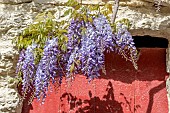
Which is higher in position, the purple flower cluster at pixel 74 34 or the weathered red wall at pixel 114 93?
the purple flower cluster at pixel 74 34

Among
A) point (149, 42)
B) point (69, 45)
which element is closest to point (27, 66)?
point (69, 45)

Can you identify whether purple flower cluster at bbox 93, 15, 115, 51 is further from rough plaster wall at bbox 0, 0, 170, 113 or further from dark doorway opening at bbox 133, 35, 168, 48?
dark doorway opening at bbox 133, 35, 168, 48

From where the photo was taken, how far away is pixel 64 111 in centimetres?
292

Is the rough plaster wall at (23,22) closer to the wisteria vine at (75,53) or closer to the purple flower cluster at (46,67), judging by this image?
the wisteria vine at (75,53)

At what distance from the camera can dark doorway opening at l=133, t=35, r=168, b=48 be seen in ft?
10.2

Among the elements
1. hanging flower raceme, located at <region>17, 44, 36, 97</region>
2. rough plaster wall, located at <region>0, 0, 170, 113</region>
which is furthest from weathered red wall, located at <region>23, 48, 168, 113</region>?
hanging flower raceme, located at <region>17, 44, 36, 97</region>

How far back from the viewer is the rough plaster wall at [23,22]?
2822 millimetres

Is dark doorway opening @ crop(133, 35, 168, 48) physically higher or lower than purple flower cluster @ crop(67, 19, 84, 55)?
lower

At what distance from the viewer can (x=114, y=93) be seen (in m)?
2.94

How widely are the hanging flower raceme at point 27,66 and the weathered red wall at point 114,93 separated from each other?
0.95 feet

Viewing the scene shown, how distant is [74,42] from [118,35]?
0.87 feet

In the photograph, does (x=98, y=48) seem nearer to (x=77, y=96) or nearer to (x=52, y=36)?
(x=52, y=36)

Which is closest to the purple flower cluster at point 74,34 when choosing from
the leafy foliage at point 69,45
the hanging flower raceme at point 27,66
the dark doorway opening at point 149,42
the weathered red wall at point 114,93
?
the leafy foliage at point 69,45

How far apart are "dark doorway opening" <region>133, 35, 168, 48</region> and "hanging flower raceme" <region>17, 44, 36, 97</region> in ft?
2.69
